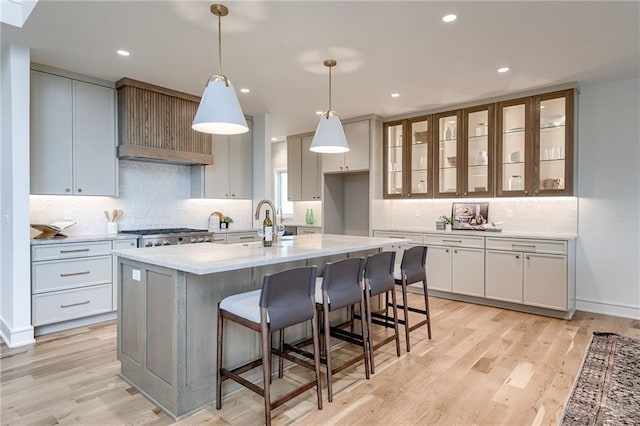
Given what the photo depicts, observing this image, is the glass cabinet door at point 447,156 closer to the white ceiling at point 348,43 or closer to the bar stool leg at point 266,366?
the white ceiling at point 348,43

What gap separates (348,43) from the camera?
3.24m

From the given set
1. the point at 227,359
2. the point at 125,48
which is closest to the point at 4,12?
the point at 125,48

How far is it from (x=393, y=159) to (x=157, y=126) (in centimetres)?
339

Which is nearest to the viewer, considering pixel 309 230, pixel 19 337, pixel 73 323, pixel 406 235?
pixel 19 337

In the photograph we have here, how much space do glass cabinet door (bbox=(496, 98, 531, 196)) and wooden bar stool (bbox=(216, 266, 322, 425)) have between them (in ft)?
11.6

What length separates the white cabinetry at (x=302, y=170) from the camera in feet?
21.9

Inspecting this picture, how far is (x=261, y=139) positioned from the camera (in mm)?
5734

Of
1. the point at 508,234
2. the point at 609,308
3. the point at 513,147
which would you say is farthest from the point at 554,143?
the point at 609,308

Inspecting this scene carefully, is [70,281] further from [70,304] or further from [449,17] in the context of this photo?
[449,17]

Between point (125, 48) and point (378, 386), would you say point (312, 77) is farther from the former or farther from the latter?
point (378, 386)

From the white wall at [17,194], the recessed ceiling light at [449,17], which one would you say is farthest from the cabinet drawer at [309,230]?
the recessed ceiling light at [449,17]

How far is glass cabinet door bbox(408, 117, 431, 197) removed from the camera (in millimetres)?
5477

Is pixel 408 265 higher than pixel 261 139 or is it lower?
lower

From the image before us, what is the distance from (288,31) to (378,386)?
277 cm
